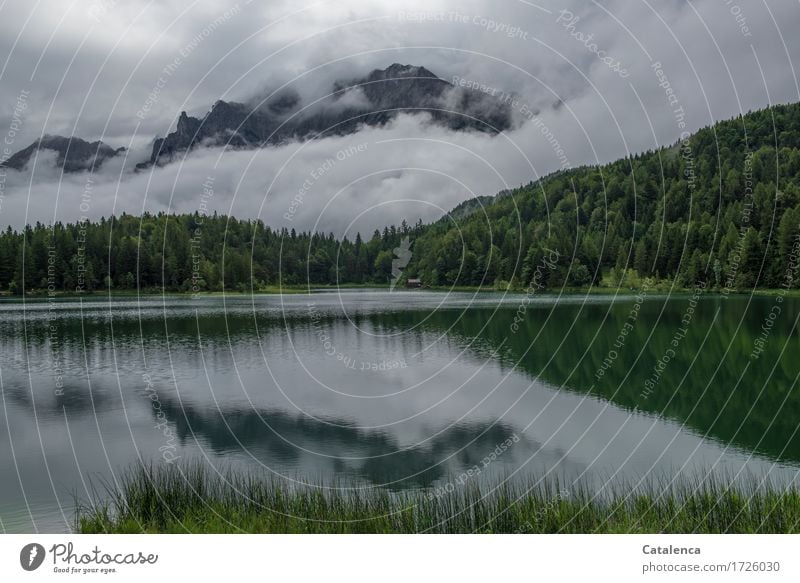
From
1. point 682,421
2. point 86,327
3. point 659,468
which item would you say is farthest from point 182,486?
point 86,327

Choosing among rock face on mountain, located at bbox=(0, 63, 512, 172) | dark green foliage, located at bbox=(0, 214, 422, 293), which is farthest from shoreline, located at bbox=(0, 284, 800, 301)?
rock face on mountain, located at bbox=(0, 63, 512, 172)

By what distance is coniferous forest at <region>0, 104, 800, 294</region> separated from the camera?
79.8m

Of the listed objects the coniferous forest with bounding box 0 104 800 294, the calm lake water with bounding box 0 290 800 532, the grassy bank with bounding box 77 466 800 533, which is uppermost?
the coniferous forest with bounding box 0 104 800 294

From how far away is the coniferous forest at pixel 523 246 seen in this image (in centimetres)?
7981

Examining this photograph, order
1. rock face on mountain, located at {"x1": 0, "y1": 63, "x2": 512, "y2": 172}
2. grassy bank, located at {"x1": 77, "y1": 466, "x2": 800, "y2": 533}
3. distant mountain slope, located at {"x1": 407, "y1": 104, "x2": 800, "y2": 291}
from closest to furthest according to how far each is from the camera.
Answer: grassy bank, located at {"x1": 77, "y1": 466, "x2": 800, "y2": 533} < rock face on mountain, located at {"x1": 0, "y1": 63, "x2": 512, "y2": 172} < distant mountain slope, located at {"x1": 407, "y1": 104, "x2": 800, "y2": 291}

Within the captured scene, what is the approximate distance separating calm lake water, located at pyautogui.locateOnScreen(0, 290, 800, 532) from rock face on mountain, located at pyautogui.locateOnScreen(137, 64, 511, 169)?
32.3ft

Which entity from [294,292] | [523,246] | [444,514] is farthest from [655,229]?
[444,514]

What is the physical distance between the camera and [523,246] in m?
107

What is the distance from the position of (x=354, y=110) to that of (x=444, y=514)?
26.3 meters

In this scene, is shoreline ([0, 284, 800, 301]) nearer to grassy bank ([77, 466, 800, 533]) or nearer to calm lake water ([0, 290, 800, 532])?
calm lake water ([0, 290, 800, 532])

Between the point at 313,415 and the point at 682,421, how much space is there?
42.1ft

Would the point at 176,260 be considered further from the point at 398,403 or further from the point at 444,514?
the point at 444,514

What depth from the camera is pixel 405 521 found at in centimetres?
1053
